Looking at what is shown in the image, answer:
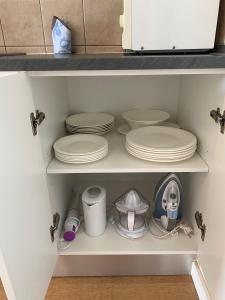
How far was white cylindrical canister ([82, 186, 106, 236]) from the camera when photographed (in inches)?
36.3

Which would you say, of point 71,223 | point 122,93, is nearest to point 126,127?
point 122,93

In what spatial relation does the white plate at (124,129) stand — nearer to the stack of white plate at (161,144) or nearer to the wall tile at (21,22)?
the stack of white plate at (161,144)

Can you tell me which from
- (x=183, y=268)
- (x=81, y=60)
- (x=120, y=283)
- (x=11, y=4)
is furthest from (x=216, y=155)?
(x=11, y=4)

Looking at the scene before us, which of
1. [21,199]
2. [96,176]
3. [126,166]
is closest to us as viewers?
[21,199]

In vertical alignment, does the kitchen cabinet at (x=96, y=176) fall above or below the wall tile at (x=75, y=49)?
below

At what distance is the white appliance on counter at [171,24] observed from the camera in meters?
0.71

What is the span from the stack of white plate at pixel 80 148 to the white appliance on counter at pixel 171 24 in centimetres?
36

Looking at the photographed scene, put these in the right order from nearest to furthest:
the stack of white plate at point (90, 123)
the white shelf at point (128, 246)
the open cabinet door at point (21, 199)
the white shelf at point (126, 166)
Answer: the open cabinet door at point (21, 199) < the white shelf at point (126, 166) < the white shelf at point (128, 246) < the stack of white plate at point (90, 123)

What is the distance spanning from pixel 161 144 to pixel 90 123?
349 millimetres

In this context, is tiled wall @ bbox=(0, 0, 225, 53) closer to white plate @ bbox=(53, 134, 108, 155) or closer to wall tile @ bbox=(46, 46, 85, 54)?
wall tile @ bbox=(46, 46, 85, 54)

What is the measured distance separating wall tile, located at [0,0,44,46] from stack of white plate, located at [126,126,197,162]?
0.60 meters

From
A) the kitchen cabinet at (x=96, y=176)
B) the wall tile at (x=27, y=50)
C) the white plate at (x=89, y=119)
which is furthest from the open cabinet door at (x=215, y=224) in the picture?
the wall tile at (x=27, y=50)

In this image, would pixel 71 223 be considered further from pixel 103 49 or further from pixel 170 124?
pixel 103 49

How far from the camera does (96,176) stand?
1.29m
